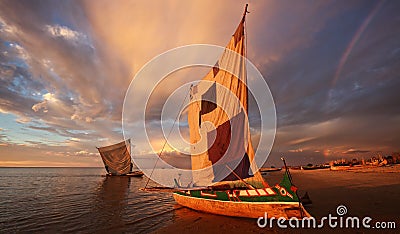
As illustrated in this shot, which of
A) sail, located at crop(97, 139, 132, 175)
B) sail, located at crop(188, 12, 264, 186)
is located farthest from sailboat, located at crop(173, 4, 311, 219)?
sail, located at crop(97, 139, 132, 175)

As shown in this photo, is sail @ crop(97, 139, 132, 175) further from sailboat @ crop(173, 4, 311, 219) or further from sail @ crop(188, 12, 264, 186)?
sail @ crop(188, 12, 264, 186)

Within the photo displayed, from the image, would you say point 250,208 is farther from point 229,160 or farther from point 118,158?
point 118,158

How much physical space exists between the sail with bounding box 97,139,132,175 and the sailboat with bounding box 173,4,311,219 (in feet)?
161

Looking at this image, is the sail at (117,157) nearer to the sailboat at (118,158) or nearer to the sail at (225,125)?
the sailboat at (118,158)

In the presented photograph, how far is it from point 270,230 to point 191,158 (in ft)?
33.3

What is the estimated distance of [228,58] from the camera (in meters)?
16.3

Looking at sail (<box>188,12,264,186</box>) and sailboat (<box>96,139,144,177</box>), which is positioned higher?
sail (<box>188,12,264,186</box>)

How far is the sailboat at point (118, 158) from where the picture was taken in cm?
6262

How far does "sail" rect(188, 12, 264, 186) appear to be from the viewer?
14375mm

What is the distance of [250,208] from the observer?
40.5ft

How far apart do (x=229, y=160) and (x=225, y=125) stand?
2.71 m

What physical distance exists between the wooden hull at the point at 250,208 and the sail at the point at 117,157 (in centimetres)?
5200

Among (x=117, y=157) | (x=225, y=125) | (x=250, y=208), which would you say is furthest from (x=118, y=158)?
(x=250, y=208)

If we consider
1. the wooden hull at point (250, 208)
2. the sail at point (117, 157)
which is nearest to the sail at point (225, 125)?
the wooden hull at point (250, 208)
